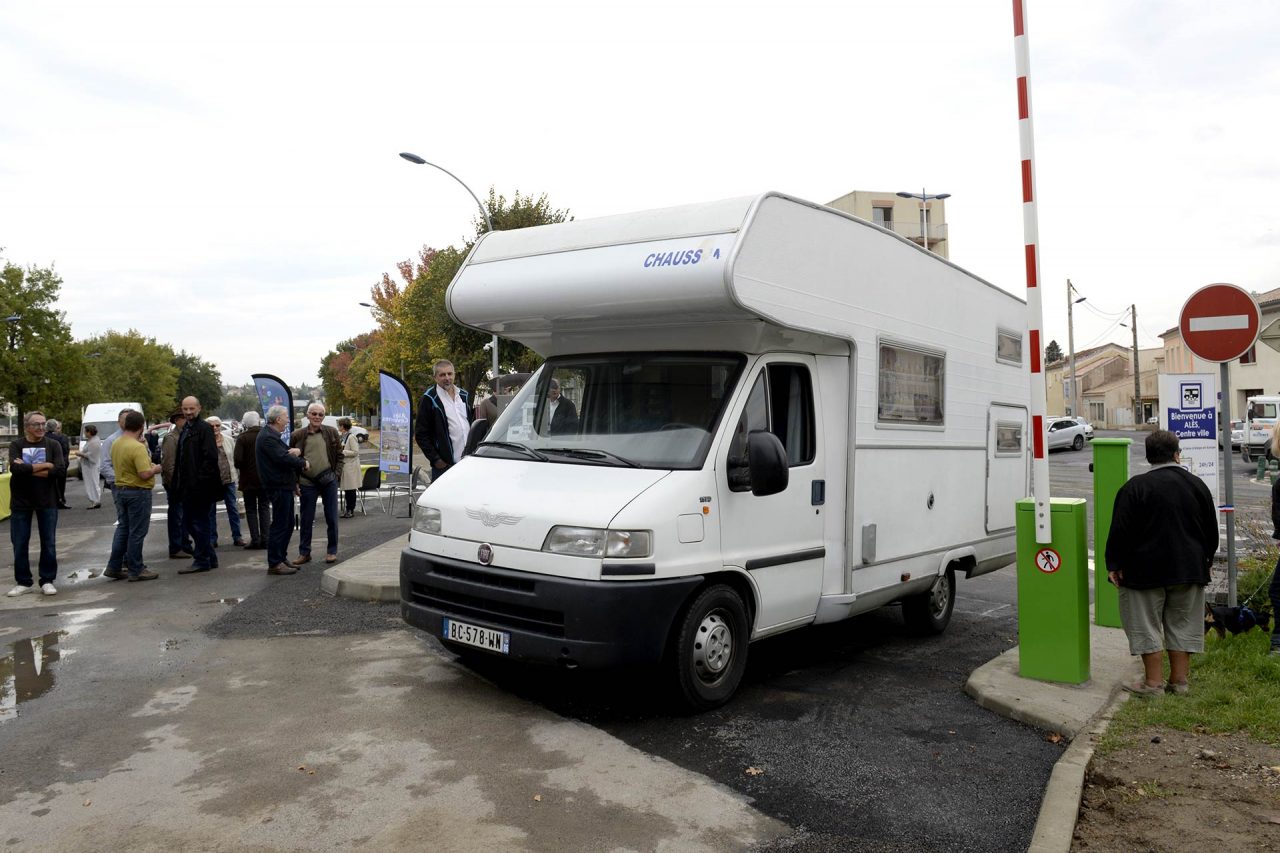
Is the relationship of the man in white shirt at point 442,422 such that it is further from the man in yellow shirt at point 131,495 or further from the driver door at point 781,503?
the driver door at point 781,503

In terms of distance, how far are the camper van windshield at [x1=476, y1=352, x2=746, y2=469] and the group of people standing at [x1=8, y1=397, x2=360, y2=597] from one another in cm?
530

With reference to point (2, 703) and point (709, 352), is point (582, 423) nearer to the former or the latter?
point (709, 352)

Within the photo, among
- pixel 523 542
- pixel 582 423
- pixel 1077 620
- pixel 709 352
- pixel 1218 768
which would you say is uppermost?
pixel 709 352

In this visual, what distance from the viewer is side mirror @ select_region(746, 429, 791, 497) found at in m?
5.54

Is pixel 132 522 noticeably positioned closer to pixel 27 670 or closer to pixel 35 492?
pixel 35 492

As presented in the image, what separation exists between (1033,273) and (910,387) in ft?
4.20

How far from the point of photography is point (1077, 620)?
6090mm

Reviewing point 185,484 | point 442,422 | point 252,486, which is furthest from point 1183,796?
point 252,486

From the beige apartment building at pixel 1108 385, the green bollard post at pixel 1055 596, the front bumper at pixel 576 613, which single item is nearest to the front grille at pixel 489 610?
the front bumper at pixel 576 613

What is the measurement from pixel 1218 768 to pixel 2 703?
6.58 metres

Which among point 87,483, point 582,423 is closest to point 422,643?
point 582,423

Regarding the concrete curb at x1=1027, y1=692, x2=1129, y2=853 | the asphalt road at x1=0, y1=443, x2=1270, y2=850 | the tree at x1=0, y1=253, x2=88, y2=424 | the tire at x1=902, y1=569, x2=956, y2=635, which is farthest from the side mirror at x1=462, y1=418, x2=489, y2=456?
the tree at x1=0, y1=253, x2=88, y2=424

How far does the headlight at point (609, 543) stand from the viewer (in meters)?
5.21

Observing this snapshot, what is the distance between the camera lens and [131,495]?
34.5ft
